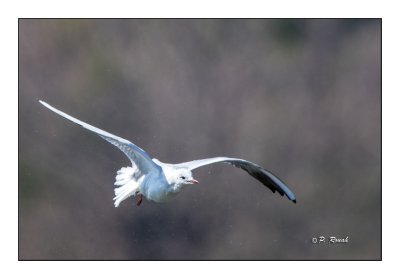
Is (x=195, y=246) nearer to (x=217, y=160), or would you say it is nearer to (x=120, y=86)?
(x=120, y=86)

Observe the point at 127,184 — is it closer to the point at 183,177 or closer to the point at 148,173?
the point at 148,173

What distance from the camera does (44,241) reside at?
706cm

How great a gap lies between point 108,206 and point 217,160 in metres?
3.30

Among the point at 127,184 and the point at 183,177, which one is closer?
the point at 183,177

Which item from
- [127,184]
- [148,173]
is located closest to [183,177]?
[148,173]

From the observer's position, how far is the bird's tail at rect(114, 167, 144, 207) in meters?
4.23

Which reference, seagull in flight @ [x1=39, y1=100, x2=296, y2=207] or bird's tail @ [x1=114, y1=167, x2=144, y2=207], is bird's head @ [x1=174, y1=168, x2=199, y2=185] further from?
bird's tail @ [x1=114, y1=167, x2=144, y2=207]

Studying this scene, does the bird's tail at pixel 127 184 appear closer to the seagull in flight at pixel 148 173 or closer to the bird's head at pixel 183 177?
the seagull in flight at pixel 148 173

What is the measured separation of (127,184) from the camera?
14.0ft

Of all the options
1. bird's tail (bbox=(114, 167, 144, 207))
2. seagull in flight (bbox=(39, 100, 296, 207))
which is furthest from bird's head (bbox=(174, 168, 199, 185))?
bird's tail (bbox=(114, 167, 144, 207))

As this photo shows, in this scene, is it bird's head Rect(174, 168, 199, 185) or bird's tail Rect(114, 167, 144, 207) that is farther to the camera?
bird's tail Rect(114, 167, 144, 207)

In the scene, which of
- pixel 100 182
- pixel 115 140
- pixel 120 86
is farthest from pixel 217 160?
pixel 120 86

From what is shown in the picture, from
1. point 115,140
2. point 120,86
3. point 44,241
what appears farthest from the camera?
point 120,86

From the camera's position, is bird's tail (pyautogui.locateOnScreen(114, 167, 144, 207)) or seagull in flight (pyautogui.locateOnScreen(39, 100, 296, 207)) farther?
bird's tail (pyautogui.locateOnScreen(114, 167, 144, 207))
